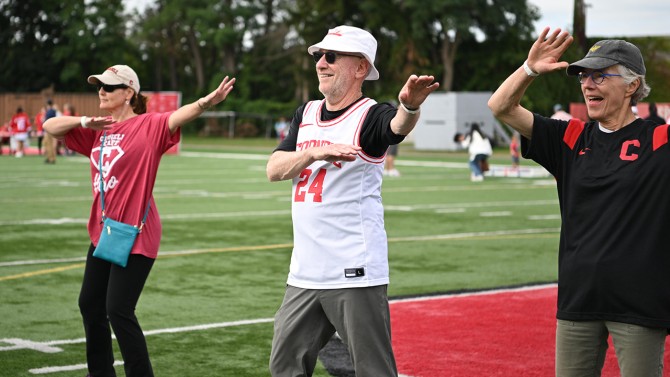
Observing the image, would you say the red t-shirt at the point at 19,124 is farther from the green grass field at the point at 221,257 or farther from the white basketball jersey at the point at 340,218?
the white basketball jersey at the point at 340,218

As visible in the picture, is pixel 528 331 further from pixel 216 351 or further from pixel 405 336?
pixel 216 351

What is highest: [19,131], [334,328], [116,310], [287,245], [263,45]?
[263,45]

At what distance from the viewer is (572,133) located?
5211 millimetres

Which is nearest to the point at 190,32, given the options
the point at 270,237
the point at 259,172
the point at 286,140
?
the point at 259,172

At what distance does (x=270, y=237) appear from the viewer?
16.0 m

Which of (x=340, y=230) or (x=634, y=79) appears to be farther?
(x=340, y=230)

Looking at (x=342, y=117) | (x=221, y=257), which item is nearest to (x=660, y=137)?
(x=342, y=117)

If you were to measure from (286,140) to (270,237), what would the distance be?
34.0 feet

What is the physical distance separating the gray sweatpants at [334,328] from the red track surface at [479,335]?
7.73 feet

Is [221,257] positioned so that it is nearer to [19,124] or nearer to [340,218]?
[340,218]

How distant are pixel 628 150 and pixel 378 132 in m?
1.12

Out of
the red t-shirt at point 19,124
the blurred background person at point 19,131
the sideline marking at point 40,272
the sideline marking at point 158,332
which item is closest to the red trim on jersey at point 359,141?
the sideline marking at point 158,332

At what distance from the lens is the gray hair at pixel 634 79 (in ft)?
16.7

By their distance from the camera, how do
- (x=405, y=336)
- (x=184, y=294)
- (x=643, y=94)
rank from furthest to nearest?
(x=184, y=294)
(x=405, y=336)
(x=643, y=94)
